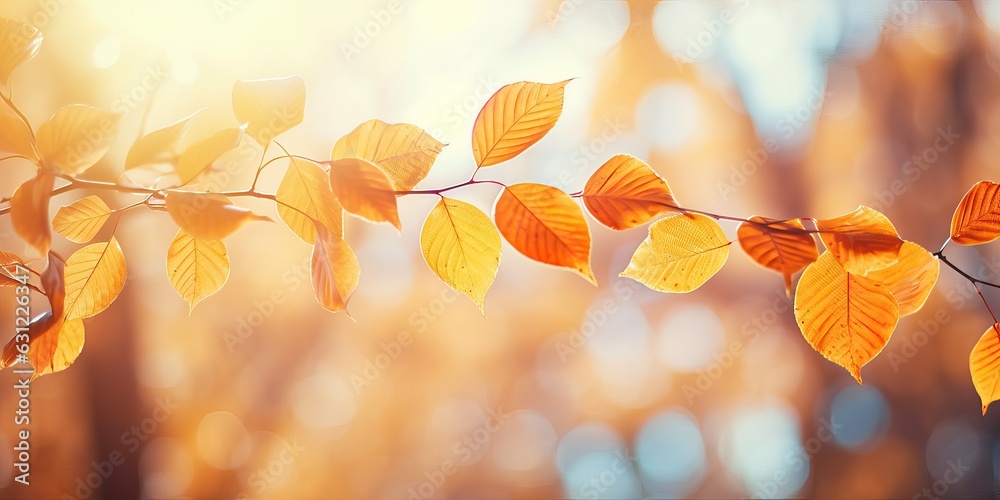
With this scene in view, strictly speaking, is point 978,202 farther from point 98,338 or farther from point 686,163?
point 98,338

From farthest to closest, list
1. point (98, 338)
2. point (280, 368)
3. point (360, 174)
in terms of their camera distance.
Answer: point (280, 368) < point (98, 338) < point (360, 174)

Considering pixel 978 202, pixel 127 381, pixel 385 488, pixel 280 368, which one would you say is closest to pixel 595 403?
pixel 385 488

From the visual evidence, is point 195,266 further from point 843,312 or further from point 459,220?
point 843,312

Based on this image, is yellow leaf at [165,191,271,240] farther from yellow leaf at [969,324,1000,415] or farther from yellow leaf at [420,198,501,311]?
yellow leaf at [969,324,1000,415]

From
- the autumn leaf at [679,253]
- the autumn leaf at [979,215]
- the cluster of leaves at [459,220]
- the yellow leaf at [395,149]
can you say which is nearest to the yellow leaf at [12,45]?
the cluster of leaves at [459,220]

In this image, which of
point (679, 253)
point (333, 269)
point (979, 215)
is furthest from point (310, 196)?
point (979, 215)

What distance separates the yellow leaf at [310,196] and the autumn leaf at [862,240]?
0.55ft

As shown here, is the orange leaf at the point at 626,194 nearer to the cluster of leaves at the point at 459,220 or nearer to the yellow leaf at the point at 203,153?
the cluster of leaves at the point at 459,220

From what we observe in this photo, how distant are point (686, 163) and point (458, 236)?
52.8 inches

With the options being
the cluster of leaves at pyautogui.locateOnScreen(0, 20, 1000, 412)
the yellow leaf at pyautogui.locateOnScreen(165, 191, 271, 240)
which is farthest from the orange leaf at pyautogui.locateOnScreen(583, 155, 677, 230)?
the yellow leaf at pyautogui.locateOnScreen(165, 191, 271, 240)

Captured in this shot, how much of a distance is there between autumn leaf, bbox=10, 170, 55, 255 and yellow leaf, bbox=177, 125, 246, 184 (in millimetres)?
33

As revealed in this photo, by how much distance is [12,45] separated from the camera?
17 cm

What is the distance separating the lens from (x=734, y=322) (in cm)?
137

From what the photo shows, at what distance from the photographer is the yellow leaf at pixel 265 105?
18 cm
